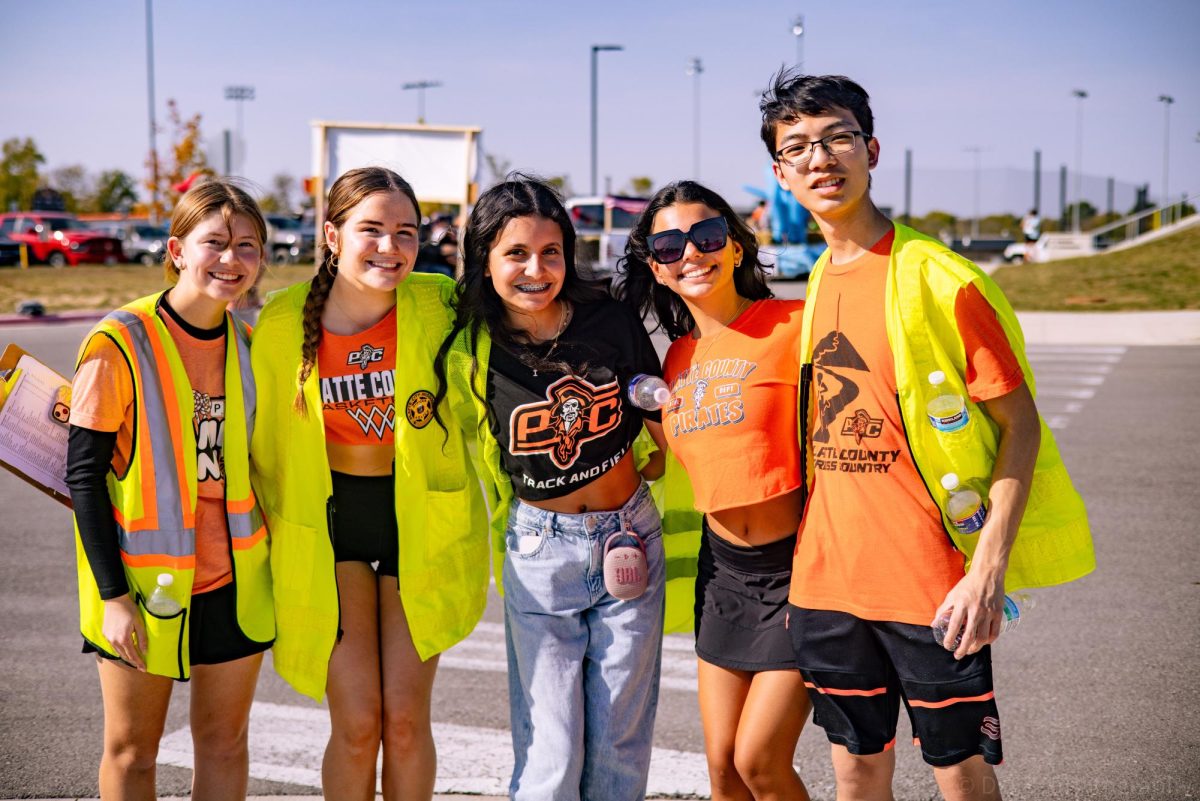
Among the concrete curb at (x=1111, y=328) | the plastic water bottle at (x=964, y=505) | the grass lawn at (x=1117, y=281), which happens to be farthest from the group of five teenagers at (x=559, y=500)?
the grass lawn at (x=1117, y=281)

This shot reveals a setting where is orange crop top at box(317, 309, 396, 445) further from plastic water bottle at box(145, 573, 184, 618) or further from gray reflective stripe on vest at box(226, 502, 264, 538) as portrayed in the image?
plastic water bottle at box(145, 573, 184, 618)

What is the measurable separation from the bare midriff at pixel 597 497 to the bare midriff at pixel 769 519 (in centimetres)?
33

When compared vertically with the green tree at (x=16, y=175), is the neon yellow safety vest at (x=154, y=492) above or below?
below

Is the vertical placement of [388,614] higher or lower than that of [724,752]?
higher

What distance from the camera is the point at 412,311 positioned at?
10.8 feet

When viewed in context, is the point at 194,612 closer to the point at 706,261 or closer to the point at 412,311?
the point at 412,311

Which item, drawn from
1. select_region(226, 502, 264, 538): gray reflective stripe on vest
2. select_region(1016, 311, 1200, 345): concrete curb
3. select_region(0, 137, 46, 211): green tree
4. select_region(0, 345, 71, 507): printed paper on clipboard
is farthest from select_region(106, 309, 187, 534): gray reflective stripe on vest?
select_region(0, 137, 46, 211): green tree

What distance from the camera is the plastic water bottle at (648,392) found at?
10.3ft

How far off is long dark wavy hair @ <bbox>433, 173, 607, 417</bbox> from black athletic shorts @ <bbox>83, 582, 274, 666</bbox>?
82 cm

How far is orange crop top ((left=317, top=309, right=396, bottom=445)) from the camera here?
3.22 metres

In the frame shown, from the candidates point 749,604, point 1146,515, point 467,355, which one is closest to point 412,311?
point 467,355

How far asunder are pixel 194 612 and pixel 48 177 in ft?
246

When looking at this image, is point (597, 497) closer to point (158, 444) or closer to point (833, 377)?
point (833, 377)

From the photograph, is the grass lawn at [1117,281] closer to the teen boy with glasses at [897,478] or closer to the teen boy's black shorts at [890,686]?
the teen boy with glasses at [897,478]
